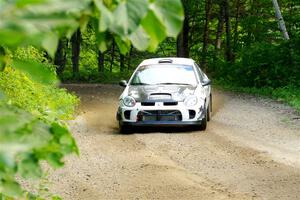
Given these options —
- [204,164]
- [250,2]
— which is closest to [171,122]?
[204,164]

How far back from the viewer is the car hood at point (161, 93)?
1327 cm

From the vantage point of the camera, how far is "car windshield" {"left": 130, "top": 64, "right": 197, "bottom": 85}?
14.0m

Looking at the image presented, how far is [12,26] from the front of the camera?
83 cm

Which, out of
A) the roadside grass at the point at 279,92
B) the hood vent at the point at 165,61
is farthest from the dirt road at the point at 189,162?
the roadside grass at the point at 279,92

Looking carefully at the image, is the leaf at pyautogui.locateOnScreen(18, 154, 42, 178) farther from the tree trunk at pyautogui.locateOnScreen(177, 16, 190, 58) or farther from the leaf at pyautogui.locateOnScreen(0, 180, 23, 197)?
the tree trunk at pyautogui.locateOnScreen(177, 16, 190, 58)

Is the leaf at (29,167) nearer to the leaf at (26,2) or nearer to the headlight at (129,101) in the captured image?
the leaf at (26,2)

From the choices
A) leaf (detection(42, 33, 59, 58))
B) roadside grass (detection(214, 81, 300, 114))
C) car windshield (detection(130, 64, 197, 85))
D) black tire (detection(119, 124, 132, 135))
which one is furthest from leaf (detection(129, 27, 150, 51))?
roadside grass (detection(214, 81, 300, 114))

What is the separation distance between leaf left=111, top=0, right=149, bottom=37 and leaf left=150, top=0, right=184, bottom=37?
0.08 feet

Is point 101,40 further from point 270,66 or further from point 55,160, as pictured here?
point 270,66

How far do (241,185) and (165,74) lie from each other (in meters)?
5.79

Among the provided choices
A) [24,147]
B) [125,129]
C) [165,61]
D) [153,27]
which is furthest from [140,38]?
[165,61]

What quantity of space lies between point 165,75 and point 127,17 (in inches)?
518

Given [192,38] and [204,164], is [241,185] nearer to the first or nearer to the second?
[204,164]

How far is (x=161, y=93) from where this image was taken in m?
13.3
